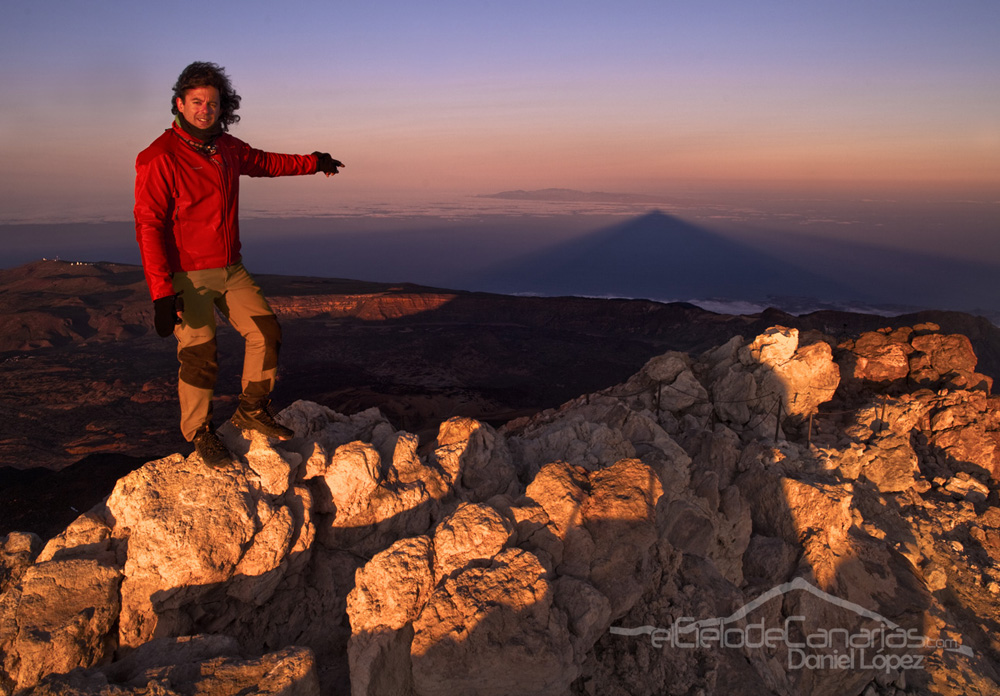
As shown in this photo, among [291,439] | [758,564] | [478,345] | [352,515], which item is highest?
[291,439]

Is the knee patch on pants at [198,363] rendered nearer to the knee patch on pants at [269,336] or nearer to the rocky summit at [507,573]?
the knee patch on pants at [269,336]

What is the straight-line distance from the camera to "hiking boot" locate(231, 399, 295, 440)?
3.51 meters

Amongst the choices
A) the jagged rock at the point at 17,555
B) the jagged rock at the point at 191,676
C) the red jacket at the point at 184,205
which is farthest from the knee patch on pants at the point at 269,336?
the jagged rock at the point at 17,555

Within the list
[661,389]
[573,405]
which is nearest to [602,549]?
[661,389]

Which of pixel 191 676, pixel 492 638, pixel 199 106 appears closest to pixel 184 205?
pixel 199 106

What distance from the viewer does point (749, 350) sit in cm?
663

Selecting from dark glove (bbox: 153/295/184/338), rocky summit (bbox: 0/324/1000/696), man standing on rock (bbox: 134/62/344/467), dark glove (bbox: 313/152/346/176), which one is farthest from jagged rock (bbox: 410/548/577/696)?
dark glove (bbox: 313/152/346/176)

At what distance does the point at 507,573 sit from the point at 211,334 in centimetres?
218

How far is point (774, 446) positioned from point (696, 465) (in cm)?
116

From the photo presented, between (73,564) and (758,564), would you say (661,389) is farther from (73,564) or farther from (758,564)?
(73,564)

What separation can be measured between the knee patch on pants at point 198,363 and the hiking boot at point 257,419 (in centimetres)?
28

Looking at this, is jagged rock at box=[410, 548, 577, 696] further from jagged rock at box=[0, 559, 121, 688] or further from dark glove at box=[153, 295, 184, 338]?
dark glove at box=[153, 295, 184, 338]

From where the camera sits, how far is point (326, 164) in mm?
3896

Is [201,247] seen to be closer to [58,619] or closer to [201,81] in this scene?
[201,81]
